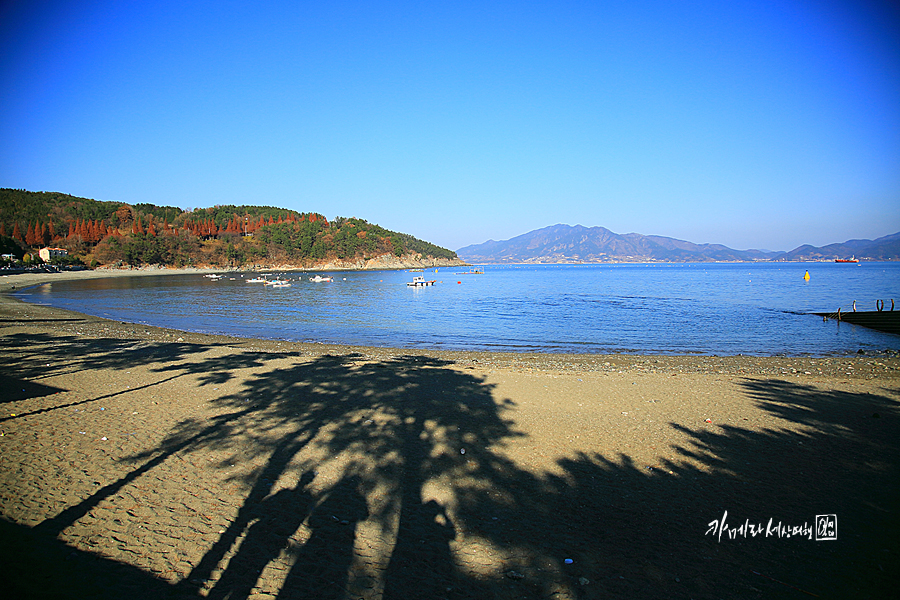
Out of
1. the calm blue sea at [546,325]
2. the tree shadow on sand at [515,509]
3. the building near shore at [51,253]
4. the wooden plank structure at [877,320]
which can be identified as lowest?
the calm blue sea at [546,325]

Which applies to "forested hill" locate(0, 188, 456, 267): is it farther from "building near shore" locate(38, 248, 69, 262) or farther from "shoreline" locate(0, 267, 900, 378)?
"shoreline" locate(0, 267, 900, 378)

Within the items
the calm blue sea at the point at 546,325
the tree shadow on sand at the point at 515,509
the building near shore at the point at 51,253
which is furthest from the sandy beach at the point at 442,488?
the building near shore at the point at 51,253

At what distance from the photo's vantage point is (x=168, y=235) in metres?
134

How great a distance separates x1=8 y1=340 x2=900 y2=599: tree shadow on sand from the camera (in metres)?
3.60

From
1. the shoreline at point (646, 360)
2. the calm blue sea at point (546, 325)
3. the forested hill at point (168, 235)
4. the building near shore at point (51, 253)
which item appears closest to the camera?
the shoreline at point (646, 360)

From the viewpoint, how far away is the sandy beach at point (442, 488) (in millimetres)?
3623

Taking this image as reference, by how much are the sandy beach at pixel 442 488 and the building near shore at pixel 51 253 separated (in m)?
129

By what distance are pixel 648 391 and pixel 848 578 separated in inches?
240

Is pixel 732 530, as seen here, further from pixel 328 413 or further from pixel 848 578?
pixel 328 413

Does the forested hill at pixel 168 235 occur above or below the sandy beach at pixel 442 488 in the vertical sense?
above

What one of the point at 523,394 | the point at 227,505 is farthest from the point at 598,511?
the point at 523,394

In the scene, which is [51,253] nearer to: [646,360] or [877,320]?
[646,360]

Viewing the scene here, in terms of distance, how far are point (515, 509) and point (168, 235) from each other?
157459 millimetres

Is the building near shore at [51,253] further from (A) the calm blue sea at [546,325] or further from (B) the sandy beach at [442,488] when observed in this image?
(B) the sandy beach at [442,488]
